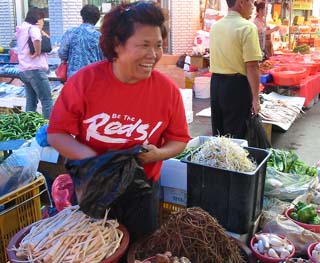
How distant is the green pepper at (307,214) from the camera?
3.13 meters

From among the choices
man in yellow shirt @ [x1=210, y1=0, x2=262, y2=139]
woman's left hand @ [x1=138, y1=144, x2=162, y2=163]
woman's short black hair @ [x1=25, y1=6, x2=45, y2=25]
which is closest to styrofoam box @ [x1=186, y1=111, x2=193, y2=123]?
man in yellow shirt @ [x1=210, y1=0, x2=262, y2=139]

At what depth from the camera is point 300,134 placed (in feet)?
24.7

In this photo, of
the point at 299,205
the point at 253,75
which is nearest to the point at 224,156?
the point at 299,205

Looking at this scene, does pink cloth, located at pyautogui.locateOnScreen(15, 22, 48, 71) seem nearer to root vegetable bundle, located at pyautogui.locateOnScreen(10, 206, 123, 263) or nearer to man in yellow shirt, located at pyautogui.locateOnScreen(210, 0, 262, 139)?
man in yellow shirt, located at pyautogui.locateOnScreen(210, 0, 262, 139)

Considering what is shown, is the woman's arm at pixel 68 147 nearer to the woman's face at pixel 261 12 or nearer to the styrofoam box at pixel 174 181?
the styrofoam box at pixel 174 181

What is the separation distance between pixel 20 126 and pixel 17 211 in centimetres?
206

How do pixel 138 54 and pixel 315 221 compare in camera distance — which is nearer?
pixel 138 54

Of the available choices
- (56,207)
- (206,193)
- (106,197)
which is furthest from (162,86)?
(56,207)

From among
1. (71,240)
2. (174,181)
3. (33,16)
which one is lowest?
(174,181)

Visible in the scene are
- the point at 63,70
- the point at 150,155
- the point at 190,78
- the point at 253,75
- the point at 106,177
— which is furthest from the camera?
the point at 190,78

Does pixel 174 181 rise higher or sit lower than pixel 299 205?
higher

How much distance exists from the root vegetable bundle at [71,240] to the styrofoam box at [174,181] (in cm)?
108

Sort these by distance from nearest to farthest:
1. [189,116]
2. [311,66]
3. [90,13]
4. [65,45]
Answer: [90,13] → [65,45] → [189,116] → [311,66]

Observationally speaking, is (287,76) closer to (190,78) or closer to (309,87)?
(309,87)
